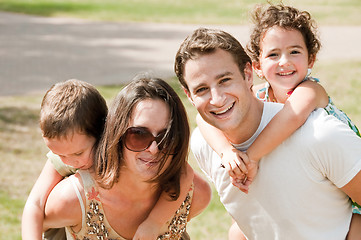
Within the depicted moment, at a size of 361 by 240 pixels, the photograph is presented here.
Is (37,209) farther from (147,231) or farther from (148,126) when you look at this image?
(148,126)

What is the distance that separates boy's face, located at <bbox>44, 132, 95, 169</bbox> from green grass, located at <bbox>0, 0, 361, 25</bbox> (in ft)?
47.6

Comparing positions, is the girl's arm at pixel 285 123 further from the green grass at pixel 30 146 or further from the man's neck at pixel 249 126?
the green grass at pixel 30 146

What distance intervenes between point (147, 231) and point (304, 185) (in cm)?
79

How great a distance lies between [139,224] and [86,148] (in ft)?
1.55

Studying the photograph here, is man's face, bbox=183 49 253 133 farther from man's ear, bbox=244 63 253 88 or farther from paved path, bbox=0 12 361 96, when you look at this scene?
paved path, bbox=0 12 361 96

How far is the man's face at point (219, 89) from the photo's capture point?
2.89m

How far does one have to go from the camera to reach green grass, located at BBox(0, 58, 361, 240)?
5.63 m

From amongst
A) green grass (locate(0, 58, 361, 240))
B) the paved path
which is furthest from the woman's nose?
the paved path

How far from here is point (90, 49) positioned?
14.6m

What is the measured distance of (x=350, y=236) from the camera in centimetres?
298

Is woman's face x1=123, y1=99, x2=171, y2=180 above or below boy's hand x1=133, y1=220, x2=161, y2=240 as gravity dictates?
above

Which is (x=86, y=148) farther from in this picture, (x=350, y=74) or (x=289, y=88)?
(x=350, y=74)

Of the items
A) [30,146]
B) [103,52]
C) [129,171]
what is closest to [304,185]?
[129,171]

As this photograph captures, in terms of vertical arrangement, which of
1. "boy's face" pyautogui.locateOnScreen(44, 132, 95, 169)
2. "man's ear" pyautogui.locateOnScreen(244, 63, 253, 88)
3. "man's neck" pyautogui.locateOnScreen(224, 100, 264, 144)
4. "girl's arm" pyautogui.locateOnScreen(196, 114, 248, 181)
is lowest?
"boy's face" pyautogui.locateOnScreen(44, 132, 95, 169)
